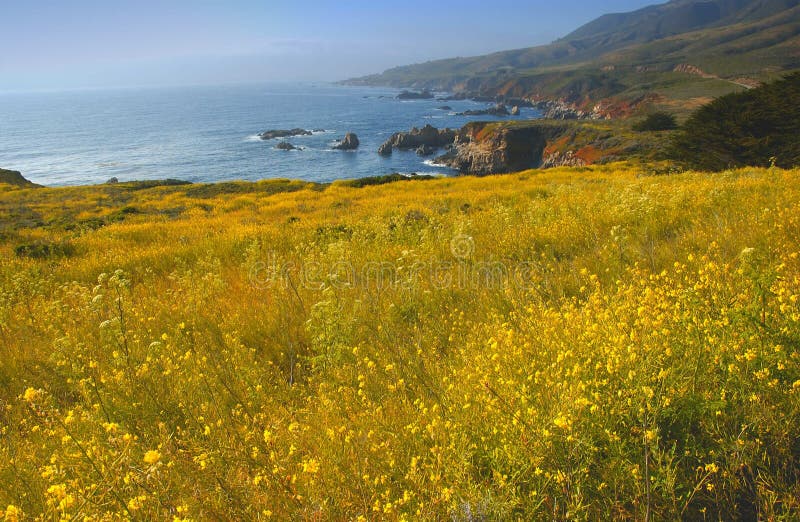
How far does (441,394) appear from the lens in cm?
297

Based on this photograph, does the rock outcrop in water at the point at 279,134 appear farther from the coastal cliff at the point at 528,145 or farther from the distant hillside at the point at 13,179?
the distant hillside at the point at 13,179

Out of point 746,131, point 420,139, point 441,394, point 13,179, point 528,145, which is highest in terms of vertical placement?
point 420,139

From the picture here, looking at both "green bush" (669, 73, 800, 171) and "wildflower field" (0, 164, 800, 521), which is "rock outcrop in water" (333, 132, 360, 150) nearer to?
"green bush" (669, 73, 800, 171)

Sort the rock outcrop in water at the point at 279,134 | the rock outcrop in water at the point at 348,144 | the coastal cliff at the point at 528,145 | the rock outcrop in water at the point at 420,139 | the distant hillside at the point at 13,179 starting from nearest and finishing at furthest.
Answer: the distant hillside at the point at 13,179, the coastal cliff at the point at 528,145, the rock outcrop in water at the point at 348,144, the rock outcrop in water at the point at 420,139, the rock outcrop in water at the point at 279,134

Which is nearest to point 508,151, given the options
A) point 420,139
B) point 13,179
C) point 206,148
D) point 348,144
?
point 420,139

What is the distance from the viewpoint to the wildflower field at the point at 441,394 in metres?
2.14

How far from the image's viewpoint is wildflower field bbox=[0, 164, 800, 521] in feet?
7.03

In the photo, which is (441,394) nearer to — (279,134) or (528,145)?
(528,145)

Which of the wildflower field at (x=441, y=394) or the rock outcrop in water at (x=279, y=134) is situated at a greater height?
the rock outcrop in water at (x=279, y=134)

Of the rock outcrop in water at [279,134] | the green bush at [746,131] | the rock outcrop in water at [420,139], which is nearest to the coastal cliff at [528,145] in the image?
the rock outcrop in water at [420,139]

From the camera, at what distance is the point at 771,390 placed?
2363mm

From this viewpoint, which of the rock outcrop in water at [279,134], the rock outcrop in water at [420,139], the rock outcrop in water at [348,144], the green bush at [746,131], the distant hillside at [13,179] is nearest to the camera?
the green bush at [746,131]

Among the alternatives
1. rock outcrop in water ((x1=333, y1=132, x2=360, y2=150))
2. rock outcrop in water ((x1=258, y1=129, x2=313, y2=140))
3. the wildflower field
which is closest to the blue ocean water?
rock outcrop in water ((x1=333, y1=132, x2=360, y2=150))

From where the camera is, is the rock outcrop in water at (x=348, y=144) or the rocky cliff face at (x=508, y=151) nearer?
the rocky cliff face at (x=508, y=151)
